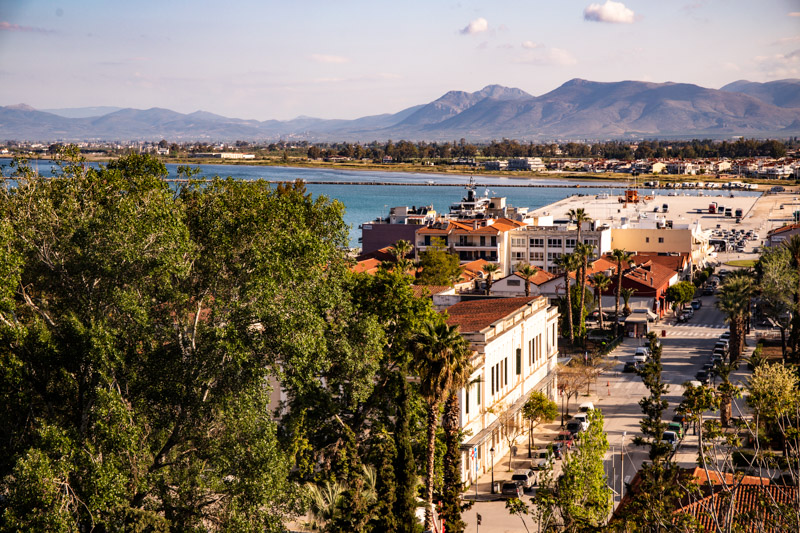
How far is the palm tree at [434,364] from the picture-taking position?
22.2 meters

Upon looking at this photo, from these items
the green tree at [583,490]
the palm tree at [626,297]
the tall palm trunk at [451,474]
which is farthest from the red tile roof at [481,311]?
the palm tree at [626,297]

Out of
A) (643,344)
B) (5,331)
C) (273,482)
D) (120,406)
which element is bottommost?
(643,344)

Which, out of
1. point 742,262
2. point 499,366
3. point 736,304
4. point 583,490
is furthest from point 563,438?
point 742,262

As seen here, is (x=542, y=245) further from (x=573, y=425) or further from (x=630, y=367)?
(x=573, y=425)

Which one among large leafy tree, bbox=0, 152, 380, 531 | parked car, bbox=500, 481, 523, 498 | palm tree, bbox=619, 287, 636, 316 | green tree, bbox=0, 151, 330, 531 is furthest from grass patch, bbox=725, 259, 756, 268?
green tree, bbox=0, 151, 330, 531

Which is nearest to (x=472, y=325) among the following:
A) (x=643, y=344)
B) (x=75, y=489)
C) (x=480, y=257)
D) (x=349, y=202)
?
(x=75, y=489)

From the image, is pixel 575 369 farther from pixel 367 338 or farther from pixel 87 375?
pixel 87 375

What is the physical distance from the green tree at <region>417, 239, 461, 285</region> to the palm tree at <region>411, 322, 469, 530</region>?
121ft

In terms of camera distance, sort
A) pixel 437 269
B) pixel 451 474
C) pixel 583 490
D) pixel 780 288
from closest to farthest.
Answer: pixel 583 490 → pixel 451 474 → pixel 780 288 → pixel 437 269

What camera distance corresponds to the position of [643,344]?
187 feet

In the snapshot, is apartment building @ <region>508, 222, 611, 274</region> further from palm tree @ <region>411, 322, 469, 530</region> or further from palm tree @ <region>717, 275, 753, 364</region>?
palm tree @ <region>411, 322, 469, 530</region>

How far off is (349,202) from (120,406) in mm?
174186

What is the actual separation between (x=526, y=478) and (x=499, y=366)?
4177 millimetres

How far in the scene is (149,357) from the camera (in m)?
19.7
